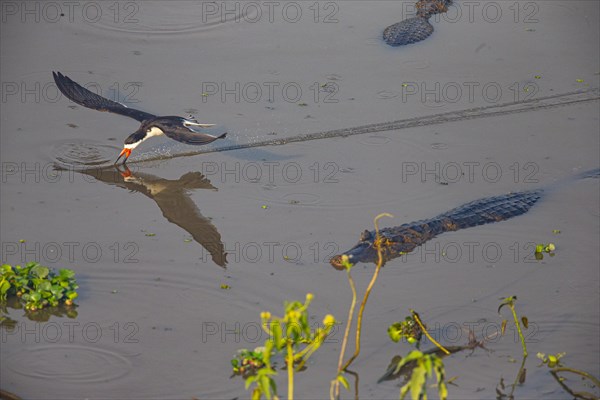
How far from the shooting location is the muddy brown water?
6.30 metres

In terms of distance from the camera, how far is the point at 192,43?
35.9ft

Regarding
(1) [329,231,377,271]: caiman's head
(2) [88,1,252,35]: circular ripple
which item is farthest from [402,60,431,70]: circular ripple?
(1) [329,231,377,271]: caiman's head

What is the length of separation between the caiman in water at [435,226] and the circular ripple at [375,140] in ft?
4.35

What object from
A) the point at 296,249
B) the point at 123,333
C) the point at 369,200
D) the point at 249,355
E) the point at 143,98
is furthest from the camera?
the point at 143,98

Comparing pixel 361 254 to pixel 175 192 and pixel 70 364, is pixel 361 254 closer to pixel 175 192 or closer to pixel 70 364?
pixel 175 192

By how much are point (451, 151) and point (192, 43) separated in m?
3.59

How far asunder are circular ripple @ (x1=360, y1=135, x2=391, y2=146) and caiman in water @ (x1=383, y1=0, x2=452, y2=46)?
7.16 feet

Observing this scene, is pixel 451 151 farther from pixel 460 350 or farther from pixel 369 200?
pixel 460 350

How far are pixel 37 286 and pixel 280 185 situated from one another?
2644 millimetres

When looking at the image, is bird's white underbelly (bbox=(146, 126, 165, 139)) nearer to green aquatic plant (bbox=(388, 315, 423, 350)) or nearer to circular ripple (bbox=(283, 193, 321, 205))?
circular ripple (bbox=(283, 193, 321, 205))

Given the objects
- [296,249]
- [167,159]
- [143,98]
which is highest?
[143,98]

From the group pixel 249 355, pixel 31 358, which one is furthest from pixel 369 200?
pixel 31 358

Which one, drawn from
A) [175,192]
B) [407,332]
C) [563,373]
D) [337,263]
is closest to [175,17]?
[175,192]

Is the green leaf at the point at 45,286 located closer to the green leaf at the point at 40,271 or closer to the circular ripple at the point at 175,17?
the green leaf at the point at 40,271
